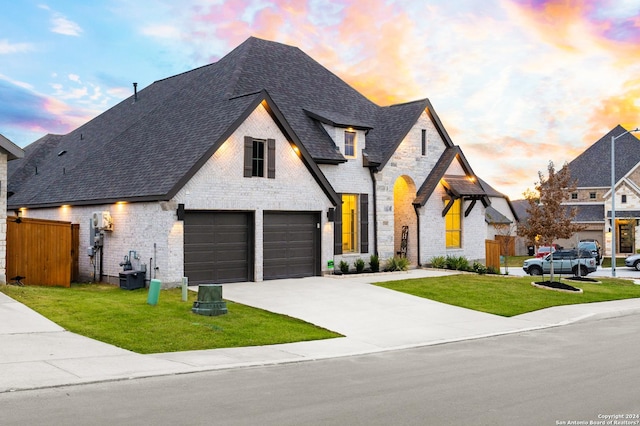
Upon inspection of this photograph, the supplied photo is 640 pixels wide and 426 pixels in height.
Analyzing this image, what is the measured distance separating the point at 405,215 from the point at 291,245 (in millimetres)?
8440

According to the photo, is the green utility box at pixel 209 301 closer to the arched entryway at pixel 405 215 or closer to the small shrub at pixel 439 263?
the arched entryway at pixel 405 215

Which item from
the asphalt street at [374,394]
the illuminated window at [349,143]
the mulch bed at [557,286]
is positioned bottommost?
the asphalt street at [374,394]

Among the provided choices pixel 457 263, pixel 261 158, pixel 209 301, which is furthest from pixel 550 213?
pixel 209 301

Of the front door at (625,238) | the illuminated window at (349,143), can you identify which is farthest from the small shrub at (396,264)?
the front door at (625,238)

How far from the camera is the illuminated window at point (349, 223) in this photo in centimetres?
2855

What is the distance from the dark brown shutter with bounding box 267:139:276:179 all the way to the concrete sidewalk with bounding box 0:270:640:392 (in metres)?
3.99

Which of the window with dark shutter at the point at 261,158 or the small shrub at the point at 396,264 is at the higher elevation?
the window with dark shutter at the point at 261,158

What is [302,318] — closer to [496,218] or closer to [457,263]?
[457,263]

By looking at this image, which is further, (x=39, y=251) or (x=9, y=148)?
(x=39, y=251)

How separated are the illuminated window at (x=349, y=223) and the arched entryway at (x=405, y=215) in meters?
3.03

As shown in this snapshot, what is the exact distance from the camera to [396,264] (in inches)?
1136

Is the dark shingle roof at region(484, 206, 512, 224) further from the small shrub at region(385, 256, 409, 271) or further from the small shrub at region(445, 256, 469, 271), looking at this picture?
the small shrub at region(385, 256, 409, 271)

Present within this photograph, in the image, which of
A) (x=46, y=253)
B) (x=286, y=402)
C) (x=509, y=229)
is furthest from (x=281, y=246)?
(x=509, y=229)

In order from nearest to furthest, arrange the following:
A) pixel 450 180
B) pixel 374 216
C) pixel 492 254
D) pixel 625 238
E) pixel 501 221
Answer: pixel 374 216 → pixel 450 180 → pixel 492 254 → pixel 625 238 → pixel 501 221
